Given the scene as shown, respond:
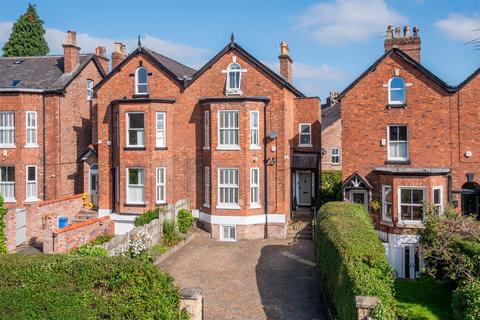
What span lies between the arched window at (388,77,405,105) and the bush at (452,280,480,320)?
496 inches

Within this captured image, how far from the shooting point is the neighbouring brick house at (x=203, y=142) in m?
24.1

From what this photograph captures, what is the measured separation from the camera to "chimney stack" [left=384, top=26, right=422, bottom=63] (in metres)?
24.2

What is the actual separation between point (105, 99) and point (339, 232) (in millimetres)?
18294

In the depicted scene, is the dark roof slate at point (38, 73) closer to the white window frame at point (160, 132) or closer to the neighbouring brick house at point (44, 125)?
the neighbouring brick house at point (44, 125)

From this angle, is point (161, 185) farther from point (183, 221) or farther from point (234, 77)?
point (234, 77)

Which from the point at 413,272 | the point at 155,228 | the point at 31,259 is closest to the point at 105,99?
the point at 155,228

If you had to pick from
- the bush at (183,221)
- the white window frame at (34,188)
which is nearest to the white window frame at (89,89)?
the white window frame at (34,188)

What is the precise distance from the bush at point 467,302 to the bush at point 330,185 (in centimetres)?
1486

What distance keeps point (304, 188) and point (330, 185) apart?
1927 mm

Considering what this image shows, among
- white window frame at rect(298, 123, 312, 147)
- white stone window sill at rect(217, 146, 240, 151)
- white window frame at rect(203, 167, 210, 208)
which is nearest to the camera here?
white stone window sill at rect(217, 146, 240, 151)

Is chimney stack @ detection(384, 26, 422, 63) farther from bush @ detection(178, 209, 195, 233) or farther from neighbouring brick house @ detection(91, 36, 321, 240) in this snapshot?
bush @ detection(178, 209, 195, 233)

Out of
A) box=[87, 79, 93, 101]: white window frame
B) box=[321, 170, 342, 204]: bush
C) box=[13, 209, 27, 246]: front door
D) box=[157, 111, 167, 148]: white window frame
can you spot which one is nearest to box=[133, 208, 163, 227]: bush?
box=[157, 111, 167, 148]: white window frame

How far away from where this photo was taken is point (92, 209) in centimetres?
2788

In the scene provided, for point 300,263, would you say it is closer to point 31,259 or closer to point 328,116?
point 31,259
